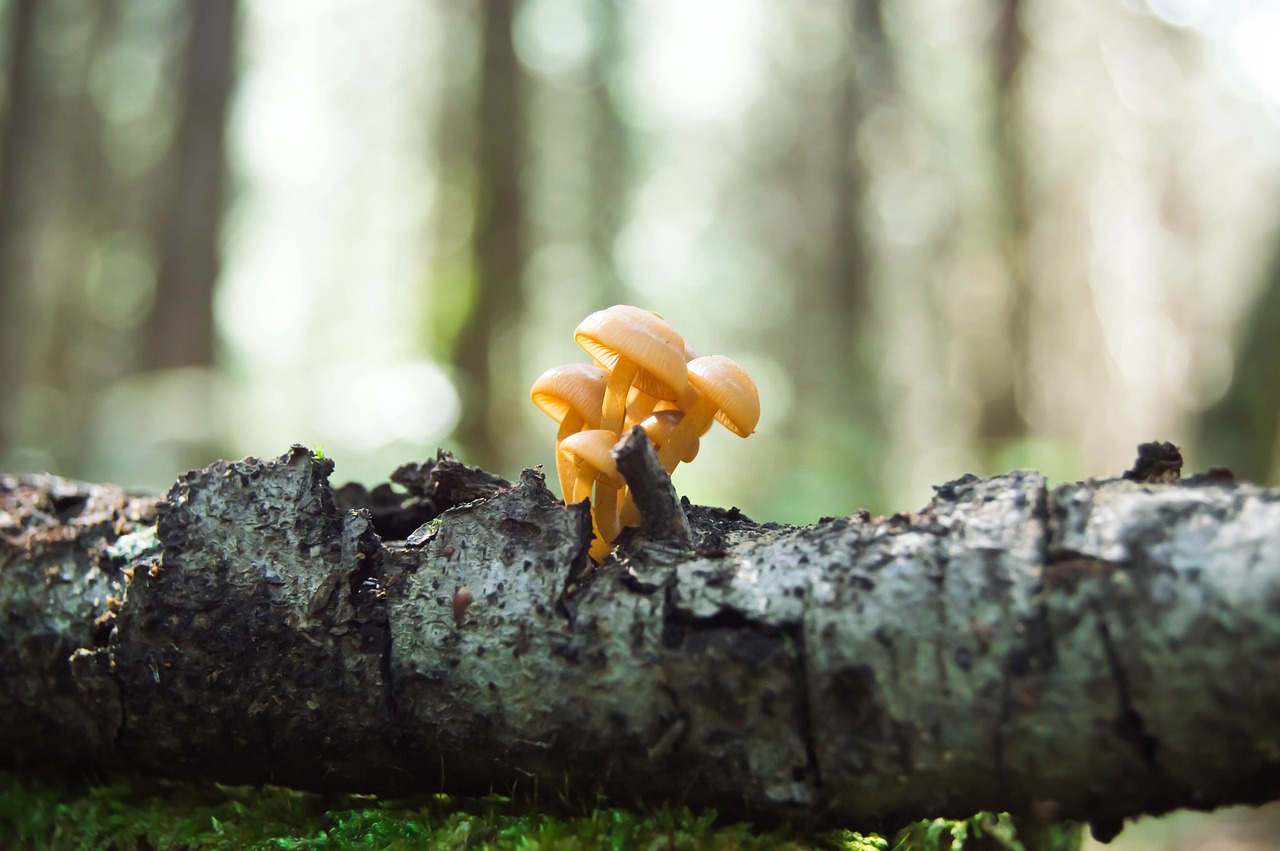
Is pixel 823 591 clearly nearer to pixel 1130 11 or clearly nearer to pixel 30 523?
pixel 30 523

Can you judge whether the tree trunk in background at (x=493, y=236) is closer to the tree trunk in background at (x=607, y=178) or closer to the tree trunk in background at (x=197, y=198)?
the tree trunk in background at (x=197, y=198)

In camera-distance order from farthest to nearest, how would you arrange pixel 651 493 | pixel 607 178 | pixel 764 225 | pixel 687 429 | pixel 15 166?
pixel 764 225, pixel 607 178, pixel 15 166, pixel 687 429, pixel 651 493

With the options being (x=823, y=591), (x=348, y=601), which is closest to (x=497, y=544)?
(x=348, y=601)

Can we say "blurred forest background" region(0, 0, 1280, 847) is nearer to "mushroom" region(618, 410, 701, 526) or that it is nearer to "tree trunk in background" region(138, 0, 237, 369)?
"tree trunk in background" region(138, 0, 237, 369)

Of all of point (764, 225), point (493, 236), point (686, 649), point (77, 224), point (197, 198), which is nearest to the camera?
point (686, 649)

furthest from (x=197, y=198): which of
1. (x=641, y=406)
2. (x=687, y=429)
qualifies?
(x=687, y=429)

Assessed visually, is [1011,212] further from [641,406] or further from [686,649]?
[686,649]

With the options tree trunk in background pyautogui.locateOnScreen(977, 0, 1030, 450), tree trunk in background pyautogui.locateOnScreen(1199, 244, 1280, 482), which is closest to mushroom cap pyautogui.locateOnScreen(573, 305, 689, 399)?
tree trunk in background pyautogui.locateOnScreen(1199, 244, 1280, 482)

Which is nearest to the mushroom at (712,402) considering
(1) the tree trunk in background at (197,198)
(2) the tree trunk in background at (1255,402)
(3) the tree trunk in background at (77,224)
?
(2) the tree trunk in background at (1255,402)
